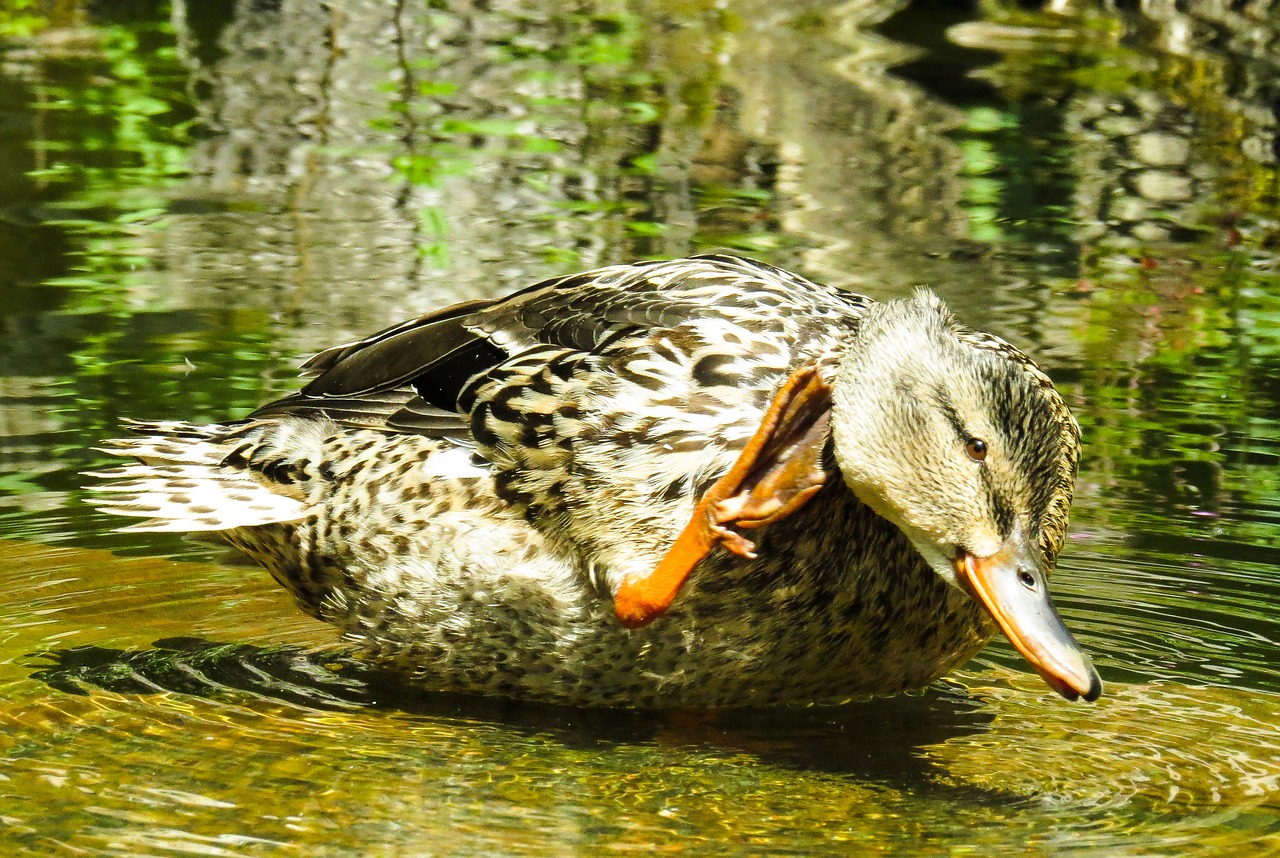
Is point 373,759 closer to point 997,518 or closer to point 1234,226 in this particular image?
point 997,518

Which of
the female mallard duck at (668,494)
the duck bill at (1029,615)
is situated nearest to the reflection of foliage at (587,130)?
the female mallard duck at (668,494)

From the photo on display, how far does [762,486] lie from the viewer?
13.6 feet

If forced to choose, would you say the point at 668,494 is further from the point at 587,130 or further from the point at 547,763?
the point at 587,130

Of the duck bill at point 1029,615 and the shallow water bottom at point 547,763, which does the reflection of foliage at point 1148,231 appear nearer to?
the shallow water bottom at point 547,763

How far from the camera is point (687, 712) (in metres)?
4.72

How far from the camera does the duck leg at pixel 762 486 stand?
13.5 ft

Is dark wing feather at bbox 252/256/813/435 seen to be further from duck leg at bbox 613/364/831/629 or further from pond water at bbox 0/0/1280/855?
pond water at bbox 0/0/1280/855

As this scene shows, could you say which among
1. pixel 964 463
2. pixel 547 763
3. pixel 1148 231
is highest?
pixel 964 463

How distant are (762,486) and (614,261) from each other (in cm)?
464

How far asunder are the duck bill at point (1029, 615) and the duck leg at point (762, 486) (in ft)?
1.46

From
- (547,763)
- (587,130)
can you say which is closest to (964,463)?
(547,763)

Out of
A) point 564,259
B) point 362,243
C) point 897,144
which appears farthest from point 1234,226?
point 362,243

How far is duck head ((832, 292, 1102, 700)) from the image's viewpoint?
3787 mm

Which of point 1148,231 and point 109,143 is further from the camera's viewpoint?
point 109,143
